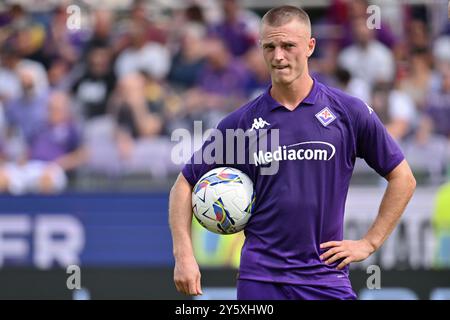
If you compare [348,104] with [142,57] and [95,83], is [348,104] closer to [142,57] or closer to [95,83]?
[95,83]

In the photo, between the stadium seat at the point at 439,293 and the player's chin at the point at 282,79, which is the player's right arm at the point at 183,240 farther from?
the stadium seat at the point at 439,293

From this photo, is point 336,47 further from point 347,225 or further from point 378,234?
point 378,234

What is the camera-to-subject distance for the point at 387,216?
18.6 feet

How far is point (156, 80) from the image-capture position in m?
12.5

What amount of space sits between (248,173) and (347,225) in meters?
5.49

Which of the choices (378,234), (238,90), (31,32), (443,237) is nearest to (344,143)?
(378,234)

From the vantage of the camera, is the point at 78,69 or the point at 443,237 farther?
the point at 78,69

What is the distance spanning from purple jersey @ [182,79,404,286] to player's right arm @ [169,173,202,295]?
350 mm

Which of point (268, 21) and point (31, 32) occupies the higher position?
point (31, 32)

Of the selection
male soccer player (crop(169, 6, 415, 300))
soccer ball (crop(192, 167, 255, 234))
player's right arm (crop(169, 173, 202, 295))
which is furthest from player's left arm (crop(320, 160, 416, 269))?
player's right arm (crop(169, 173, 202, 295))

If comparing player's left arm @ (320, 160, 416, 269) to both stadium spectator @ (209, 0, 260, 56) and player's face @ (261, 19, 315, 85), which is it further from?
stadium spectator @ (209, 0, 260, 56)

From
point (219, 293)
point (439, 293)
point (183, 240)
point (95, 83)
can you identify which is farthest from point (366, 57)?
point (183, 240)

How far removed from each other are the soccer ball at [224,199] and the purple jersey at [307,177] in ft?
0.21

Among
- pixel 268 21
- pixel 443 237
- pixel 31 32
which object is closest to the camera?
pixel 268 21
